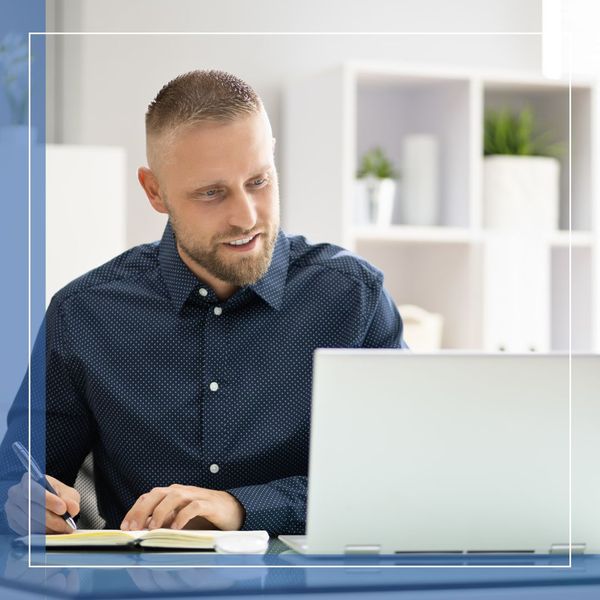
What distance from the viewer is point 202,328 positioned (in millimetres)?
1869

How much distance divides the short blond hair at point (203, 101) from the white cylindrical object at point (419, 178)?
5.66 feet

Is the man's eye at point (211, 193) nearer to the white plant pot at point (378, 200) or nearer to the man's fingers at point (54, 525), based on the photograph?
the man's fingers at point (54, 525)

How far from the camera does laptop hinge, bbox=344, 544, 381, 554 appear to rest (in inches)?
49.9

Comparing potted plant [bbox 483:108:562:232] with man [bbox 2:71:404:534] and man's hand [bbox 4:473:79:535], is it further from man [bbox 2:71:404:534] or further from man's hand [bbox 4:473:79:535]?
man's hand [bbox 4:473:79:535]

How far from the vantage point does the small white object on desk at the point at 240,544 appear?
1336 millimetres

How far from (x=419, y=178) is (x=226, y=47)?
0.73 meters

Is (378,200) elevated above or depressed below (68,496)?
above

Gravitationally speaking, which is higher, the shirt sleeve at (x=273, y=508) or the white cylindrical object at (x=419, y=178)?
the white cylindrical object at (x=419, y=178)

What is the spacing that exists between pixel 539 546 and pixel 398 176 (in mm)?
2288

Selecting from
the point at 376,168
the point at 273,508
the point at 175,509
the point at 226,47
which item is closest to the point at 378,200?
the point at 376,168

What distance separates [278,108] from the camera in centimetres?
349

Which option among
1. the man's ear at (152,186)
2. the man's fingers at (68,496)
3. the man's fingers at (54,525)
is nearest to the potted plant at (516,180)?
the man's ear at (152,186)

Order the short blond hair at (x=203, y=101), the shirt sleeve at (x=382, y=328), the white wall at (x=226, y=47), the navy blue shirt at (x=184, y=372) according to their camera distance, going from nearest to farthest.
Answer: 1. the short blond hair at (x=203, y=101)
2. the navy blue shirt at (x=184, y=372)
3. the shirt sleeve at (x=382, y=328)
4. the white wall at (x=226, y=47)

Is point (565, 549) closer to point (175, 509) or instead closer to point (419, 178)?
point (175, 509)
